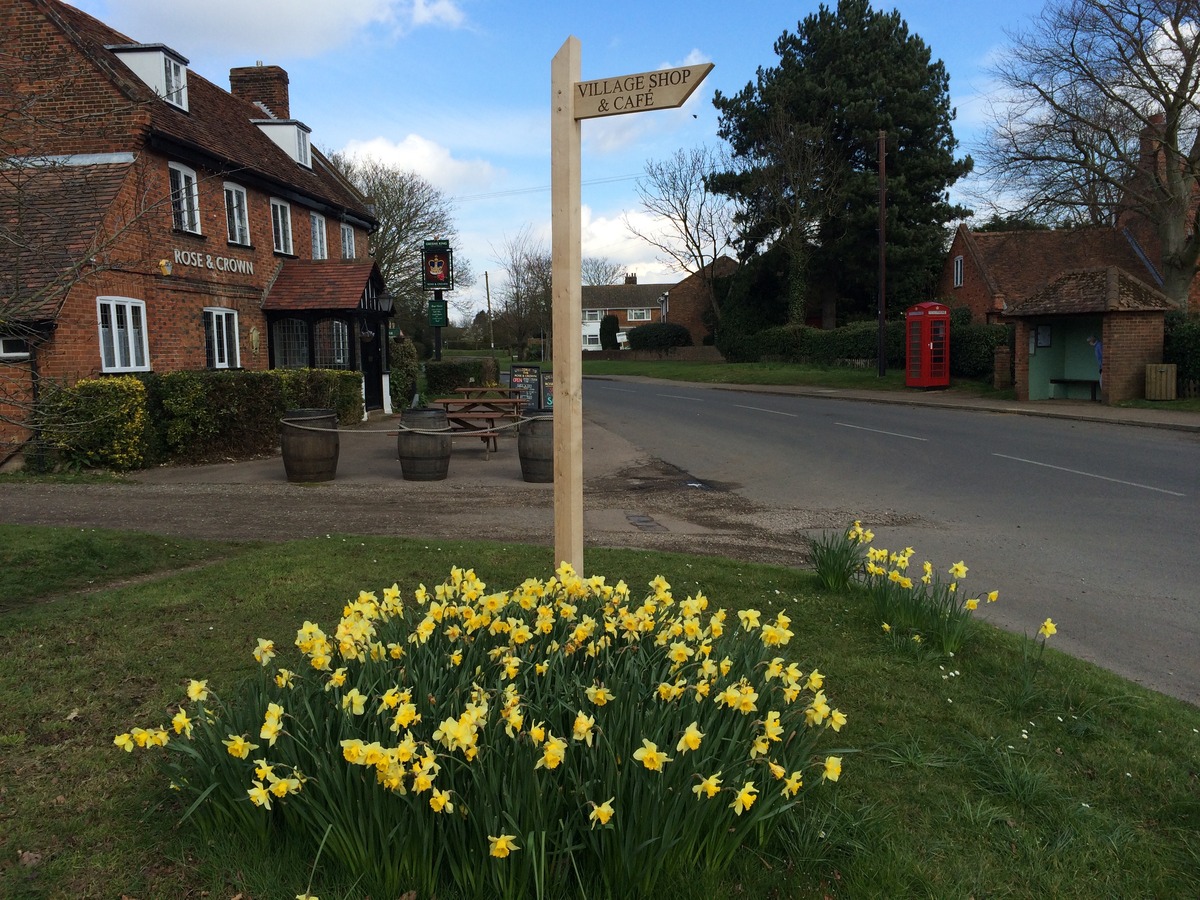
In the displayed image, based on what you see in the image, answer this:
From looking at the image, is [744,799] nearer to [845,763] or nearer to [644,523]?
[845,763]

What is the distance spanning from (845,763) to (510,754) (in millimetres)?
1649

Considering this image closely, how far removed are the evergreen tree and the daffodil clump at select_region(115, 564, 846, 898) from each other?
1622 inches

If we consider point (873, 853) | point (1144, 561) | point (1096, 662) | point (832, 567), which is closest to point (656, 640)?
point (873, 853)

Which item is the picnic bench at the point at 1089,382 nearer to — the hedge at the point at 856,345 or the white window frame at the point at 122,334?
the hedge at the point at 856,345

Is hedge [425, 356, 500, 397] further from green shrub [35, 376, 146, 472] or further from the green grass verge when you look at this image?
the green grass verge

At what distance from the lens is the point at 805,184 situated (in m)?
43.3

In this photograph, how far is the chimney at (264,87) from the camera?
2905 cm

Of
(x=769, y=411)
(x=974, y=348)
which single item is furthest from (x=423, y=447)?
(x=974, y=348)

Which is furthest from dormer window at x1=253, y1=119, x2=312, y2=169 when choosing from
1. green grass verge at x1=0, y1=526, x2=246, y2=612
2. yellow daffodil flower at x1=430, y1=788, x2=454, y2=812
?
yellow daffodil flower at x1=430, y1=788, x2=454, y2=812

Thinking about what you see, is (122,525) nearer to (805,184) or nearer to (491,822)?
(491,822)

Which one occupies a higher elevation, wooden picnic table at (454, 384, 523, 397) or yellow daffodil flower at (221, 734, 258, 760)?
wooden picnic table at (454, 384, 523, 397)

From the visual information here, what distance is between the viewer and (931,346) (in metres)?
31.1

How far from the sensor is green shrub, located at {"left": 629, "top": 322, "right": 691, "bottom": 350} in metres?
64.9

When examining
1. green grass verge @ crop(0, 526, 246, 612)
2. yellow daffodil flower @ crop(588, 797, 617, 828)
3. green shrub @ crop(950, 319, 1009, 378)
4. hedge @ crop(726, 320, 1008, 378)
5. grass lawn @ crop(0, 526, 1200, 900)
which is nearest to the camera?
yellow daffodil flower @ crop(588, 797, 617, 828)
